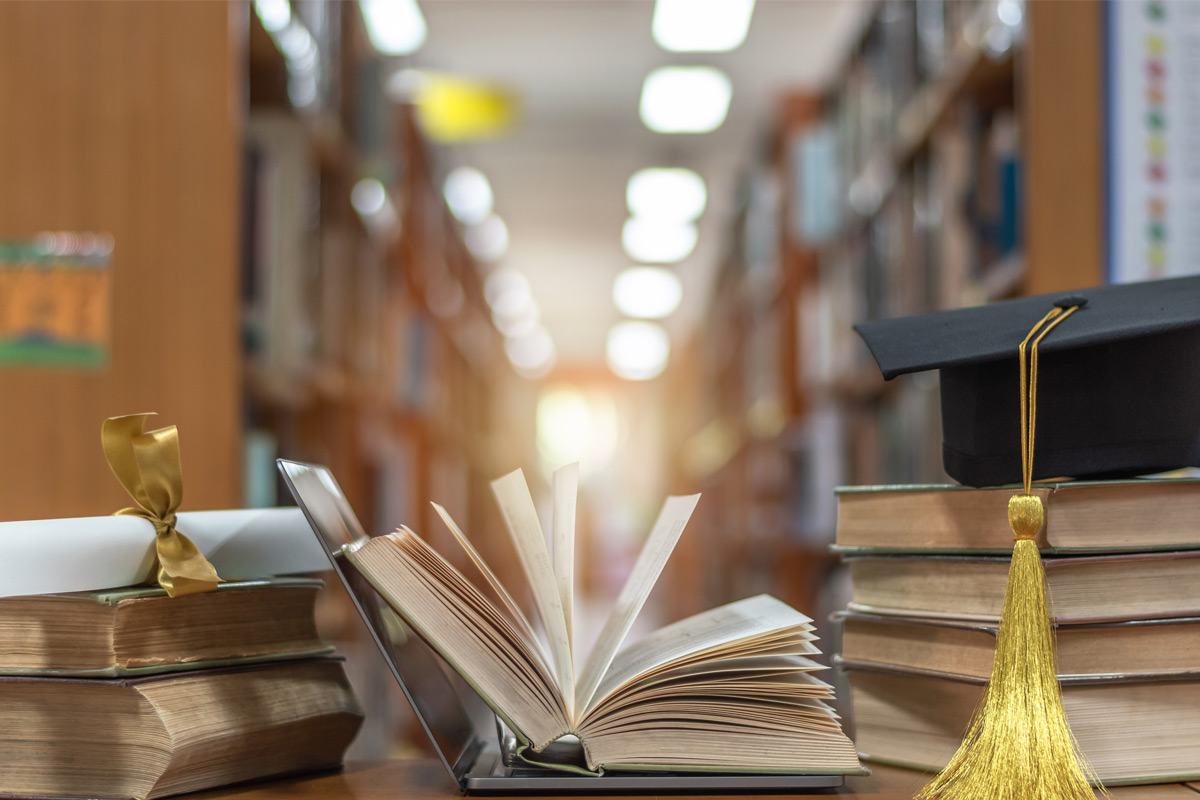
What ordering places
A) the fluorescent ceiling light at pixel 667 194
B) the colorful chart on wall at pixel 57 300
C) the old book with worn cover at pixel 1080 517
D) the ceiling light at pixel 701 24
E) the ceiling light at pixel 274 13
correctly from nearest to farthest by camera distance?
the old book with worn cover at pixel 1080 517, the colorful chart on wall at pixel 57 300, the ceiling light at pixel 274 13, the ceiling light at pixel 701 24, the fluorescent ceiling light at pixel 667 194

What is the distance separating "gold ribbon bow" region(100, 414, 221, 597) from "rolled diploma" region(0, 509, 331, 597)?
1 cm

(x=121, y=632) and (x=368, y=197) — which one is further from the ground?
(x=368, y=197)

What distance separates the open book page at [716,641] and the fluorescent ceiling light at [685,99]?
492 centimetres

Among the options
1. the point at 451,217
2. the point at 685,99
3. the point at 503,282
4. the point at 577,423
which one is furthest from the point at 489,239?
the point at 577,423

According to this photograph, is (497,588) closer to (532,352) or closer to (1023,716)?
(1023,716)

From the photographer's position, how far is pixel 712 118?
6.12 m

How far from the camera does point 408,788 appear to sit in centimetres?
84

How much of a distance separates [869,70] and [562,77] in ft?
9.17

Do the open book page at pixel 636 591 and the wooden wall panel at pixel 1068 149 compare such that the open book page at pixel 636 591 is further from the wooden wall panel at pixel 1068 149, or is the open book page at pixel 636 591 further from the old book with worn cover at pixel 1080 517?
the wooden wall panel at pixel 1068 149

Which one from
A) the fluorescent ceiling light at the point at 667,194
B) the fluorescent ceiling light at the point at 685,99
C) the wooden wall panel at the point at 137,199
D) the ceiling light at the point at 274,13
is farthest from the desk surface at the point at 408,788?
the fluorescent ceiling light at the point at 667,194

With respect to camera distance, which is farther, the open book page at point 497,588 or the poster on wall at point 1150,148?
the poster on wall at point 1150,148

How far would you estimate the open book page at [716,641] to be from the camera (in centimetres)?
78

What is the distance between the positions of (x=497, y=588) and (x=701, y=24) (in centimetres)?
444

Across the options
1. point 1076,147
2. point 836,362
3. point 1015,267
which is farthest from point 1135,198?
point 836,362
